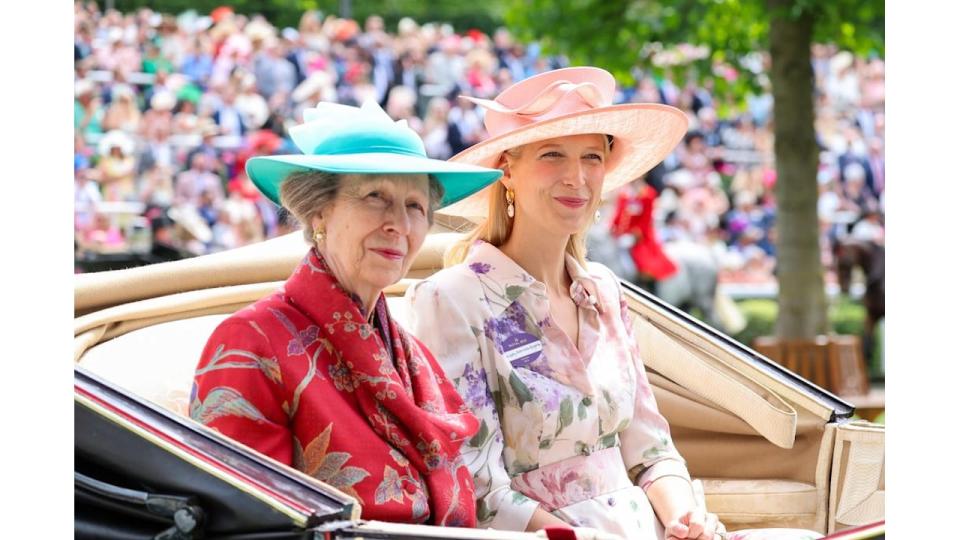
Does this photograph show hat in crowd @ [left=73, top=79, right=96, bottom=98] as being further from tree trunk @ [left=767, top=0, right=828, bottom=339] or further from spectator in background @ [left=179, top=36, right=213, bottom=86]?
tree trunk @ [left=767, top=0, right=828, bottom=339]

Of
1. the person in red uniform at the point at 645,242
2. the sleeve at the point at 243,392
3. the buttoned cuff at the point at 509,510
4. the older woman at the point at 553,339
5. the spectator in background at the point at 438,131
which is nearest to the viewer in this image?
the sleeve at the point at 243,392

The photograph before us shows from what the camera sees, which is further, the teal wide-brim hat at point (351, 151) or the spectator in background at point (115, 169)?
the spectator in background at point (115, 169)

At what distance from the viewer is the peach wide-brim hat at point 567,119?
2838mm

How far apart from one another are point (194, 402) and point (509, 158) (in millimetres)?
1048

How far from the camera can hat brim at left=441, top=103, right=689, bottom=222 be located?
2.83m

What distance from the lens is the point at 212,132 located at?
13.2m

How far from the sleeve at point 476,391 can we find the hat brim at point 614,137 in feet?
0.84

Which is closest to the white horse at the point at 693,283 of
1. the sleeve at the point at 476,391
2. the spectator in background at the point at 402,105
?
the spectator in background at the point at 402,105

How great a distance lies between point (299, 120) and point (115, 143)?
7.23 feet

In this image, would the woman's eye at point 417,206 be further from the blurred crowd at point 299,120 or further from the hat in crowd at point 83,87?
the hat in crowd at point 83,87

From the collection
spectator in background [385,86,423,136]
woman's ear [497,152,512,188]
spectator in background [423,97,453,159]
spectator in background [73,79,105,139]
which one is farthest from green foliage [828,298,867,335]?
woman's ear [497,152,512,188]

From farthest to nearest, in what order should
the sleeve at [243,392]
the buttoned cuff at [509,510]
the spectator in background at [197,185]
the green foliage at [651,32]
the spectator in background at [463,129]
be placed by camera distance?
the spectator in background at [463,129] < the spectator in background at [197,185] < the green foliage at [651,32] < the buttoned cuff at [509,510] < the sleeve at [243,392]
